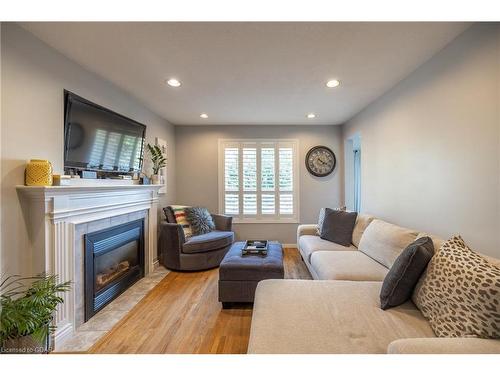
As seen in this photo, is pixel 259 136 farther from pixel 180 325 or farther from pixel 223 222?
pixel 180 325

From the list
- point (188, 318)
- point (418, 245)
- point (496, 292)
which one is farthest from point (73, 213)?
point (496, 292)

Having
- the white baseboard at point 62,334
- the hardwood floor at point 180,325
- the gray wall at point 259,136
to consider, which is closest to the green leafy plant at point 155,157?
the gray wall at point 259,136

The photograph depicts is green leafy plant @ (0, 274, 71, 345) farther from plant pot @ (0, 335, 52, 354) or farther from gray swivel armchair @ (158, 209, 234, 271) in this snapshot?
gray swivel armchair @ (158, 209, 234, 271)

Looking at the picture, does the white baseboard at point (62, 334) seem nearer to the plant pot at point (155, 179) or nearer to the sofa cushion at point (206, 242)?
the sofa cushion at point (206, 242)

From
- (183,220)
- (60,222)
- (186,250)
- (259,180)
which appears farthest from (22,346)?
(259,180)

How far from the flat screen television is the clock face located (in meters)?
3.08

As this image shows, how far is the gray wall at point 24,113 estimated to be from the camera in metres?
1.48

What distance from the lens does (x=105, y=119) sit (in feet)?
7.75

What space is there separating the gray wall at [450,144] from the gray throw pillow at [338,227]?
47 centimetres

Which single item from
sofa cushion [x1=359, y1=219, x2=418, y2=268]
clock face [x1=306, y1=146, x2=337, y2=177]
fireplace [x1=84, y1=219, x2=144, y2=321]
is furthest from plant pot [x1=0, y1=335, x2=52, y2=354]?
clock face [x1=306, y1=146, x2=337, y2=177]

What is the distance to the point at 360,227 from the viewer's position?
2908mm

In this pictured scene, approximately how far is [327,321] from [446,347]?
0.53 m

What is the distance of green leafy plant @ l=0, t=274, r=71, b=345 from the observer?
130 centimetres

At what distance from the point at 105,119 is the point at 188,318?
2.23 m
